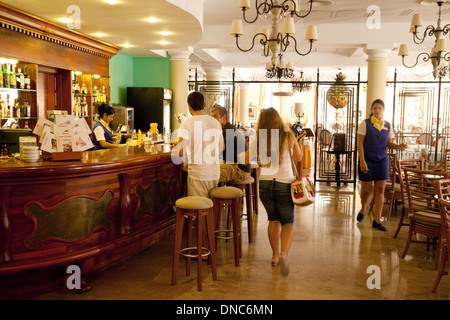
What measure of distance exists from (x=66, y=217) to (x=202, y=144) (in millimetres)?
1397

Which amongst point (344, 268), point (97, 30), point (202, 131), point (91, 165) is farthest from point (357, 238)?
point (97, 30)

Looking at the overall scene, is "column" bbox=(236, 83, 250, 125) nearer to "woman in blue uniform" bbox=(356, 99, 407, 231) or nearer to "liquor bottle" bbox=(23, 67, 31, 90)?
"woman in blue uniform" bbox=(356, 99, 407, 231)

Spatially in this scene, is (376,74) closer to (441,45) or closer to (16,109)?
(441,45)

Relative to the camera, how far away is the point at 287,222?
4.16 m

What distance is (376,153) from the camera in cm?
568

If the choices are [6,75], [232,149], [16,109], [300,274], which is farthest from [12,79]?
[300,274]

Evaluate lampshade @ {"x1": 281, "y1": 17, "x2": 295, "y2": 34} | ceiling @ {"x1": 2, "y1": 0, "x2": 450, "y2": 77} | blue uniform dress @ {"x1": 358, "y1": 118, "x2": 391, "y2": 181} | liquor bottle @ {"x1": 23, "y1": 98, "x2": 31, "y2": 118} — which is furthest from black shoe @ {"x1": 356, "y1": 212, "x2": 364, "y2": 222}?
liquor bottle @ {"x1": 23, "y1": 98, "x2": 31, "y2": 118}

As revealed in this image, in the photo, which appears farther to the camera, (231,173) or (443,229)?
(231,173)

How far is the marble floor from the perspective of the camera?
370cm

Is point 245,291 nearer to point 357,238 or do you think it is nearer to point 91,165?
point 91,165

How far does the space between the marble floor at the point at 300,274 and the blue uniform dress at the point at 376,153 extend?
2.56 feet

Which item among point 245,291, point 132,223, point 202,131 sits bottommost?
point 245,291

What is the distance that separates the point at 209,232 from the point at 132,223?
93 cm

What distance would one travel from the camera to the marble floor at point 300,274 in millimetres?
3699
